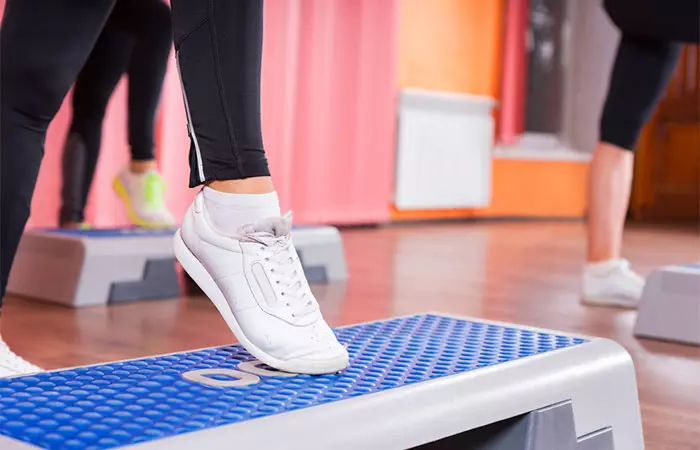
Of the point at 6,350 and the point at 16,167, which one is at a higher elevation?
the point at 16,167

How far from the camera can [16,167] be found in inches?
47.6

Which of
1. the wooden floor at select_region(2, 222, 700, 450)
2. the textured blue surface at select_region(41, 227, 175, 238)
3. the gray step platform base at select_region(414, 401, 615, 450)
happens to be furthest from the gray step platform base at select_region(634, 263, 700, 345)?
the textured blue surface at select_region(41, 227, 175, 238)

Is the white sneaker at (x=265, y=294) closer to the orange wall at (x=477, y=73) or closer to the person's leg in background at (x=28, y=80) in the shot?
the person's leg in background at (x=28, y=80)

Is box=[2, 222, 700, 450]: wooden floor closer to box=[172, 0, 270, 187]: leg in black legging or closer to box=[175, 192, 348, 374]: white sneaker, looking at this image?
box=[175, 192, 348, 374]: white sneaker

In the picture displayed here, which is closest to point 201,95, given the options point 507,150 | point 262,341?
point 262,341

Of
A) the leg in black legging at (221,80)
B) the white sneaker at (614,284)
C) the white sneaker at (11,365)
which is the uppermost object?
the leg in black legging at (221,80)

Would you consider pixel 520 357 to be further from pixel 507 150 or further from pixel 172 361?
pixel 507 150

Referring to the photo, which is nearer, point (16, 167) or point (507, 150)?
point (16, 167)

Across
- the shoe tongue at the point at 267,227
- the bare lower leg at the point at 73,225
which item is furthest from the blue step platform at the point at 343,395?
the bare lower leg at the point at 73,225

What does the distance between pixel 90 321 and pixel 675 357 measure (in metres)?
1.12

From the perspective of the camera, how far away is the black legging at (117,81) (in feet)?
7.72

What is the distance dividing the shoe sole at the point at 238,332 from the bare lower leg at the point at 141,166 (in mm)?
1405

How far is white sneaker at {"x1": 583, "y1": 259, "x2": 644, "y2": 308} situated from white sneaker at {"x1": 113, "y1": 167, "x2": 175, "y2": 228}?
1.07 m

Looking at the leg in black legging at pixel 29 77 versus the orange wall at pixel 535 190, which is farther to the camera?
the orange wall at pixel 535 190
